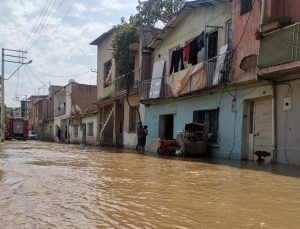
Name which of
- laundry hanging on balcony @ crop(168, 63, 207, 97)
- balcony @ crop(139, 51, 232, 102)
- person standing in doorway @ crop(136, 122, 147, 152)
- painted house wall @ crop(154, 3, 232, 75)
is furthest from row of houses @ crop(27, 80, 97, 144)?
laundry hanging on balcony @ crop(168, 63, 207, 97)

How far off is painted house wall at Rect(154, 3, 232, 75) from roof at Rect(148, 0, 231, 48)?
149 mm

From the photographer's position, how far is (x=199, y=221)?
4.67 meters

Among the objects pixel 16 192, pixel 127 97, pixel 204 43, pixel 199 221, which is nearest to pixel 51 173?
pixel 16 192

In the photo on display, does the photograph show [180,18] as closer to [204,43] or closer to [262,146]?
[204,43]

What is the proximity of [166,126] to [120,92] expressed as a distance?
5064 millimetres

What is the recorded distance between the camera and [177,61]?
20.9 m

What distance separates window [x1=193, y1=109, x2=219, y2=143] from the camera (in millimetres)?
16953

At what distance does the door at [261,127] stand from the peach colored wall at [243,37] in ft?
3.48

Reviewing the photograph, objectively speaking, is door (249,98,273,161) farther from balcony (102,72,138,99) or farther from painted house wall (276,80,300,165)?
balcony (102,72,138,99)

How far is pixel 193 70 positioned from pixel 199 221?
13.6 m

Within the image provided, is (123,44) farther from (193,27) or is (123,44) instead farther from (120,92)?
(193,27)

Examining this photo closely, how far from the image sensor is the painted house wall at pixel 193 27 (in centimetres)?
1696

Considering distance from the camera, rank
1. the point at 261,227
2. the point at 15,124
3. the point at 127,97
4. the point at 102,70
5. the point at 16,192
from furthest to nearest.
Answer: the point at 15,124 < the point at 102,70 < the point at 127,97 < the point at 16,192 < the point at 261,227

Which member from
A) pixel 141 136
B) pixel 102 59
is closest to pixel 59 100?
pixel 102 59
